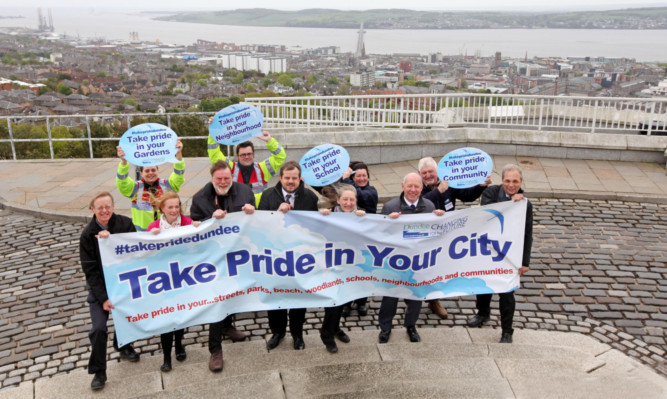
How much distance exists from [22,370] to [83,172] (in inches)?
356

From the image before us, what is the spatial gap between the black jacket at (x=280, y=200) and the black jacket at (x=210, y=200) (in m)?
0.18

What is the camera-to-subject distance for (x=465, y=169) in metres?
6.50

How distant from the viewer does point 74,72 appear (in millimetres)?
121375

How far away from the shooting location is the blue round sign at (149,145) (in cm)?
655

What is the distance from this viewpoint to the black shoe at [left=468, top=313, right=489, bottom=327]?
6.57m

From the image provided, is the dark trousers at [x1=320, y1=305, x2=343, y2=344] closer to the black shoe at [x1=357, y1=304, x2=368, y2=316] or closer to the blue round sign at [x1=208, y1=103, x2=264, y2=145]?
the black shoe at [x1=357, y1=304, x2=368, y2=316]

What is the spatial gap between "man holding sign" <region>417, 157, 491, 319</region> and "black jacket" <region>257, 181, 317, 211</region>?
1.44 m

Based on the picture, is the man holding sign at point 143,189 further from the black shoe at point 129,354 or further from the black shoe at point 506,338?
the black shoe at point 506,338

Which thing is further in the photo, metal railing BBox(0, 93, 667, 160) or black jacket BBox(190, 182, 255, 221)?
metal railing BBox(0, 93, 667, 160)

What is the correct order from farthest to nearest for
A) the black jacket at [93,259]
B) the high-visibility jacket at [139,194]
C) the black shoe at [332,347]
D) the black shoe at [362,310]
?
1. the black shoe at [362,310]
2. the high-visibility jacket at [139,194]
3. the black shoe at [332,347]
4. the black jacket at [93,259]

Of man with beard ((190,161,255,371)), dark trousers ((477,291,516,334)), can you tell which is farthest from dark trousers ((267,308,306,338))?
dark trousers ((477,291,516,334))

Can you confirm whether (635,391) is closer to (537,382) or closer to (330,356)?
(537,382)

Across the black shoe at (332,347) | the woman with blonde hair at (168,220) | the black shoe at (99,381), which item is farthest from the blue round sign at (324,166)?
the black shoe at (99,381)

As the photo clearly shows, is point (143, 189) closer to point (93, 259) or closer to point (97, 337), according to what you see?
point (93, 259)
